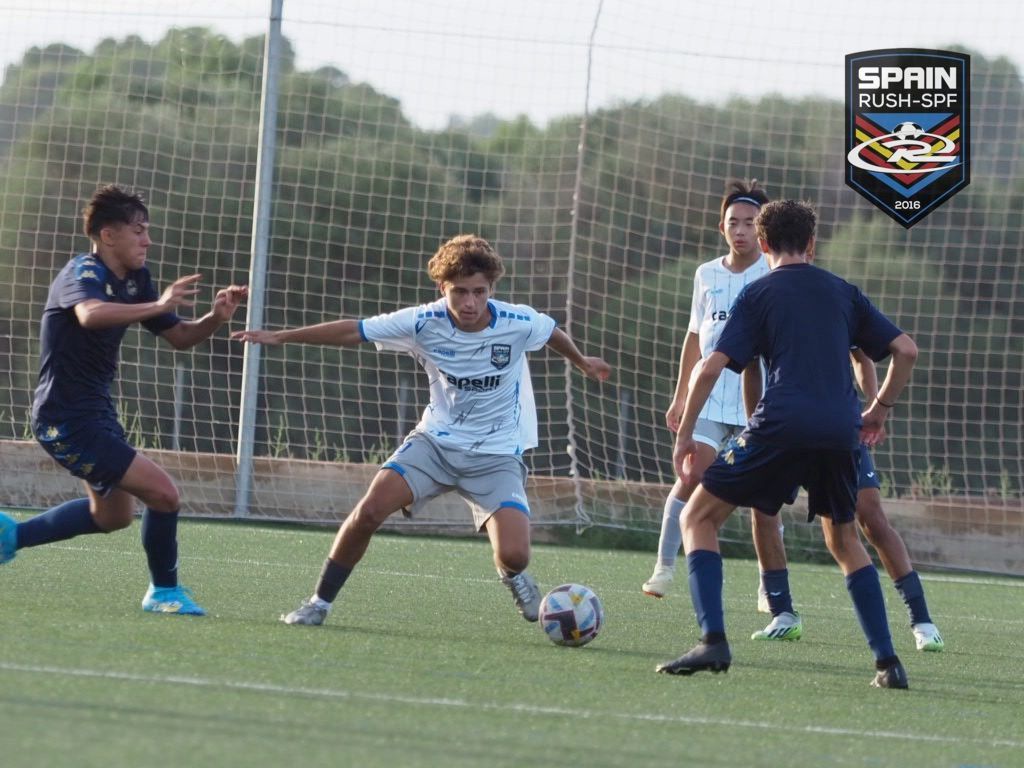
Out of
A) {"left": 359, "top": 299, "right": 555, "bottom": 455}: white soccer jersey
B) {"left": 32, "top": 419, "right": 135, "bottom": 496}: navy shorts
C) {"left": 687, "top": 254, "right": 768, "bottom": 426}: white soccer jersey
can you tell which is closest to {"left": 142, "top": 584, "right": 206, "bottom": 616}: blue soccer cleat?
{"left": 32, "top": 419, "right": 135, "bottom": 496}: navy shorts

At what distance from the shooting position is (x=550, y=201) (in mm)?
28078

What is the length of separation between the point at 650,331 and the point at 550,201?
5485 mm

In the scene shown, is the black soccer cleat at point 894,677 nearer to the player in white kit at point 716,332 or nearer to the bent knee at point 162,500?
the player in white kit at point 716,332

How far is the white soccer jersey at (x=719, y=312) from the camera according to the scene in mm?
7820

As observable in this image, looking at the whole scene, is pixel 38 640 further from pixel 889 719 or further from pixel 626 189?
pixel 626 189

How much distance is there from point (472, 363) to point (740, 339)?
1401mm

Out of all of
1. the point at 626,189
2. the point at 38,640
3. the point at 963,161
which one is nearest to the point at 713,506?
the point at 38,640

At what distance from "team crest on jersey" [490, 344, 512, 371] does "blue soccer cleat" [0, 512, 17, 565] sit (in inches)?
79.0

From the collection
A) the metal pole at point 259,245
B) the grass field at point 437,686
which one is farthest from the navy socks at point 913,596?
the metal pole at point 259,245

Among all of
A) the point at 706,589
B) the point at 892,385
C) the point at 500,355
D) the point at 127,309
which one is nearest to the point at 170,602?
the point at 127,309

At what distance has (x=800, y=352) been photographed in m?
5.37

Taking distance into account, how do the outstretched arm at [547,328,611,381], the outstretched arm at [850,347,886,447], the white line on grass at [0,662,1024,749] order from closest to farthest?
the white line on grass at [0,662,1024,749] < the outstretched arm at [850,347,886,447] < the outstretched arm at [547,328,611,381]

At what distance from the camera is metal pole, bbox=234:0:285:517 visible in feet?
40.8

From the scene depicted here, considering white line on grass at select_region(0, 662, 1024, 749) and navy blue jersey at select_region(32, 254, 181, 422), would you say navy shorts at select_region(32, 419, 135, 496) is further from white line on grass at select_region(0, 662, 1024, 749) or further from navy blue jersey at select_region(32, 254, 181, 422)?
white line on grass at select_region(0, 662, 1024, 749)
